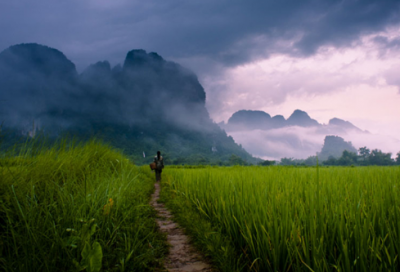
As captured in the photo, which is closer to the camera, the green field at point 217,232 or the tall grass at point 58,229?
the green field at point 217,232

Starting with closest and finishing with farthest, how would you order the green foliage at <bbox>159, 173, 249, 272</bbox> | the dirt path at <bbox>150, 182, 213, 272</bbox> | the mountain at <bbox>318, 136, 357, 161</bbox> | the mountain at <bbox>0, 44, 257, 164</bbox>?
the green foliage at <bbox>159, 173, 249, 272</bbox>, the dirt path at <bbox>150, 182, 213, 272</bbox>, the mountain at <bbox>0, 44, 257, 164</bbox>, the mountain at <bbox>318, 136, 357, 161</bbox>

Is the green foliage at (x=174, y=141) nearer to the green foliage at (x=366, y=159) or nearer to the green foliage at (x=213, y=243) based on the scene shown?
the green foliage at (x=366, y=159)

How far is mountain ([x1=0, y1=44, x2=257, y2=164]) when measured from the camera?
9250cm

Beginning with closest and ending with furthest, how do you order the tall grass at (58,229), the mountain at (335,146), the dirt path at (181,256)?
the tall grass at (58,229) < the dirt path at (181,256) < the mountain at (335,146)

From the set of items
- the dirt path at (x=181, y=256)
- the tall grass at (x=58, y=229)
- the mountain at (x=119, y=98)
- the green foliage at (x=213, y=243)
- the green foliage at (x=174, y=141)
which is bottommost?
the dirt path at (x=181, y=256)

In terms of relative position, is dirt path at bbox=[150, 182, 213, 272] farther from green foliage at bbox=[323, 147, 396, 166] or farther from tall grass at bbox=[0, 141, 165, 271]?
green foliage at bbox=[323, 147, 396, 166]

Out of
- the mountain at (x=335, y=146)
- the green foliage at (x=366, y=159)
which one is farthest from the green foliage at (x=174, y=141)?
the mountain at (x=335, y=146)

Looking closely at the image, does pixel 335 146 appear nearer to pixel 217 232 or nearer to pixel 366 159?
pixel 366 159

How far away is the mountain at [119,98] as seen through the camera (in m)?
92.5

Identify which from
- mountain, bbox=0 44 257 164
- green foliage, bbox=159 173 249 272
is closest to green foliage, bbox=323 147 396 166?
green foliage, bbox=159 173 249 272

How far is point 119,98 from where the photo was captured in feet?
371

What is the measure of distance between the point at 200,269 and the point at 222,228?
692 millimetres

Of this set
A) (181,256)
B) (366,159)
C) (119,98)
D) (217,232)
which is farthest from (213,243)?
(119,98)

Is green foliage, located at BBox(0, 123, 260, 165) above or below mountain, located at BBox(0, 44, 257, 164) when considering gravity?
below
